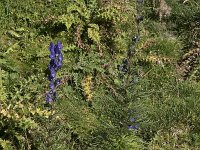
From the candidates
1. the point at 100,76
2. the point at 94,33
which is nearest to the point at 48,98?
the point at 100,76

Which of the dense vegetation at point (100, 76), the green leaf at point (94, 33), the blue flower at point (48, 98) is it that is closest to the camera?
the dense vegetation at point (100, 76)

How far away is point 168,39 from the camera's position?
6.86 m

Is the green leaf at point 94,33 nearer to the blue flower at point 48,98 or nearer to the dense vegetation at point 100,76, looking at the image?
the dense vegetation at point 100,76

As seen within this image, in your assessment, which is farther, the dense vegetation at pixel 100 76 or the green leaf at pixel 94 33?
the green leaf at pixel 94 33

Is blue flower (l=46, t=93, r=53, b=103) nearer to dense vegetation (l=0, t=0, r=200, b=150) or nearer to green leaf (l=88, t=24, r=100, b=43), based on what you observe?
dense vegetation (l=0, t=0, r=200, b=150)

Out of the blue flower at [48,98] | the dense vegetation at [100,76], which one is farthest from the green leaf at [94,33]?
the blue flower at [48,98]

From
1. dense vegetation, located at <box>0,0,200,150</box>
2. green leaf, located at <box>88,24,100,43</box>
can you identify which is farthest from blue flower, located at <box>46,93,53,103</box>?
green leaf, located at <box>88,24,100,43</box>

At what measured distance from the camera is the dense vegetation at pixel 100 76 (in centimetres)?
485

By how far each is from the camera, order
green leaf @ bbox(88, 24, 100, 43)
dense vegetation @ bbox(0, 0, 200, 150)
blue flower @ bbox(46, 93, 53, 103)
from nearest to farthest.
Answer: dense vegetation @ bbox(0, 0, 200, 150)
blue flower @ bbox(46, 93, 53, 103)
green leaf @ bbox(88, 24, 100, 43)

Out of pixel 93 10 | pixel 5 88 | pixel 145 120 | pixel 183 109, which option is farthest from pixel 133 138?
pixel 93 10

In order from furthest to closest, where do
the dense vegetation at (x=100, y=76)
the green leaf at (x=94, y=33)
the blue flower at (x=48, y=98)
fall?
the green leaf at (x=94, y=33)
the blue flower at (x=48, y=98)
the dense vegetation at (x=100, y=76)

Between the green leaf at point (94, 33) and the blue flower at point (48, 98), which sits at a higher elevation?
the green leaf at point (94, 33)

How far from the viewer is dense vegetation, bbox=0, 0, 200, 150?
485cm

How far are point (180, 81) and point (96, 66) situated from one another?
1146 millimetres
